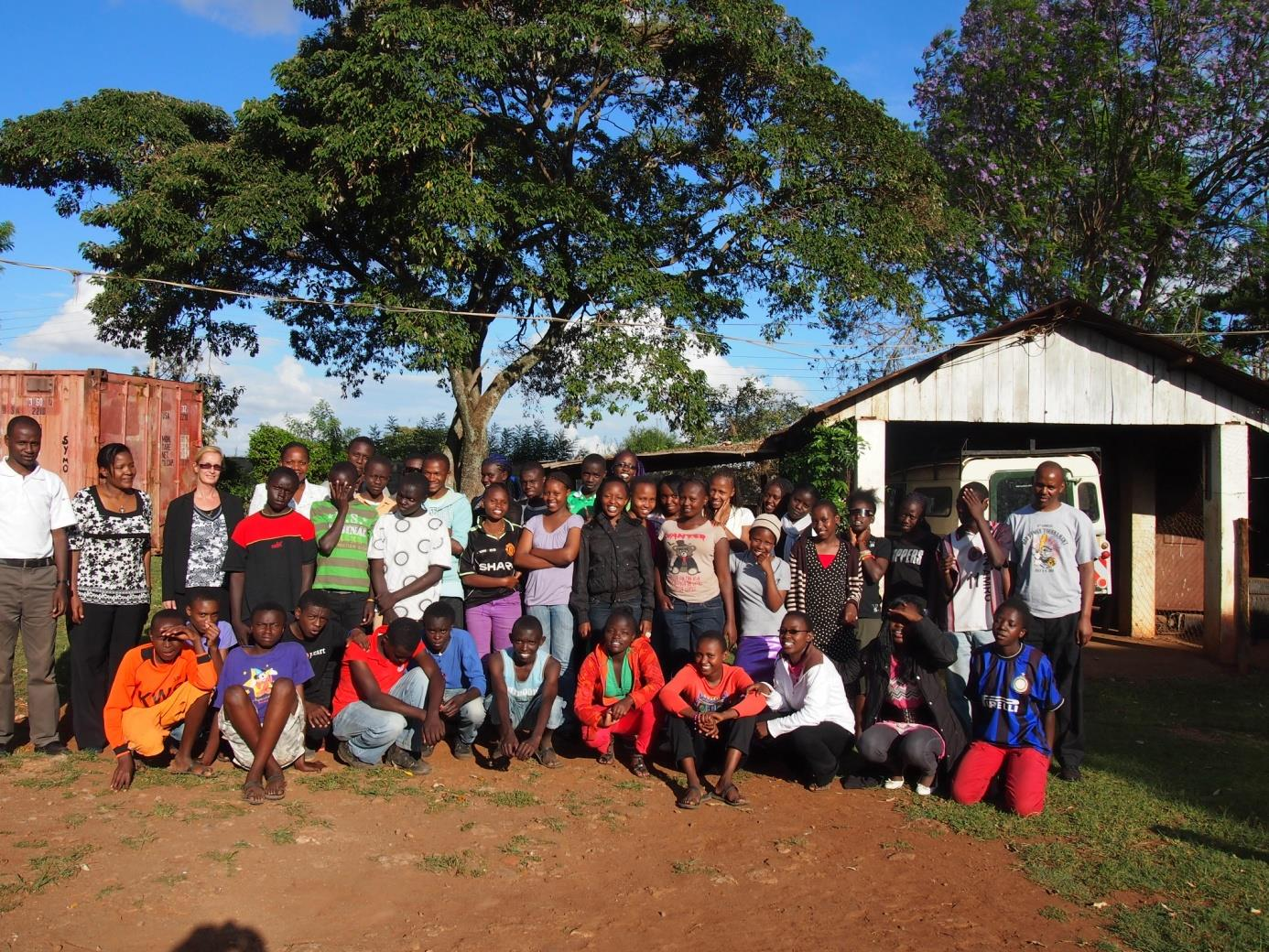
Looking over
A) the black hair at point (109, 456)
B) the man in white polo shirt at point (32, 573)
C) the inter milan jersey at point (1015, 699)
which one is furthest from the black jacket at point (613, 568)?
the man in white polo shirt at point (32, 573)

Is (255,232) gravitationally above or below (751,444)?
above

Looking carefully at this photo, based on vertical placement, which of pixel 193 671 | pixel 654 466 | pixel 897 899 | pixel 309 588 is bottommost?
pixel 897 899

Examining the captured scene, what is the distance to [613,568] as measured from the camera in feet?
20.7

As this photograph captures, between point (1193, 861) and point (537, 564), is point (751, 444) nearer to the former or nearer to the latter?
point (537, 564)

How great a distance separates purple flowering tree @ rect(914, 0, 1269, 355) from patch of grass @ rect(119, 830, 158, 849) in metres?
17.4

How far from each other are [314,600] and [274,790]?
42.5 inches

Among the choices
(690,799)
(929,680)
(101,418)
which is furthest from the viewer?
(101,418)

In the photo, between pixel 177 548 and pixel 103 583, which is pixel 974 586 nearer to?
pixel 177 548

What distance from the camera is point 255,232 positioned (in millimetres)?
15812

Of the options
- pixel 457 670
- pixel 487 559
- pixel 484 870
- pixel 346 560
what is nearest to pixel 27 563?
pixel 346 560

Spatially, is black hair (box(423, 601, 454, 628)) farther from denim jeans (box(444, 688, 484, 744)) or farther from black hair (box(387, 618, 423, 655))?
denim jeans (box(444, 688, 484, 744))

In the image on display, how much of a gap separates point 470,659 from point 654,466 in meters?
10.9

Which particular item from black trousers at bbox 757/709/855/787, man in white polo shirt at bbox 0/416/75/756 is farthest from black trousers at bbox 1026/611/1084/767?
man in white polo shirt at bbox 0/416/75/756

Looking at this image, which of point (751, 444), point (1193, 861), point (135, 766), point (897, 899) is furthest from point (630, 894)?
point (751, 444)
